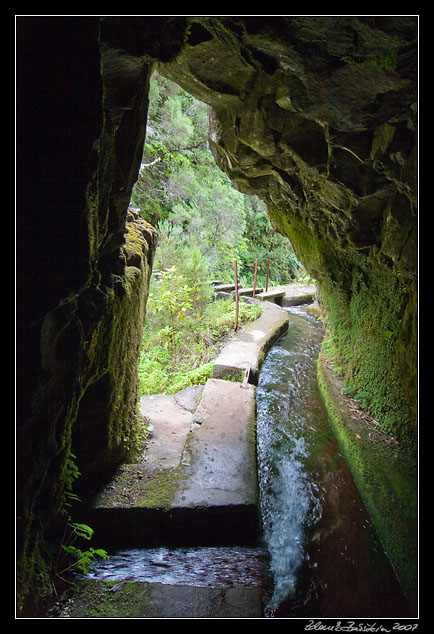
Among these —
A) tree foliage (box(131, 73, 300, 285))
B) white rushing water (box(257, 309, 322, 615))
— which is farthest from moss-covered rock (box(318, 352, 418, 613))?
tree foliage (box(131, 73, 300, 285))

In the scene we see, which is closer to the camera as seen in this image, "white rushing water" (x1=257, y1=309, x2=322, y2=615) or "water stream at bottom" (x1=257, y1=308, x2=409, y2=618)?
"water stream at bottom" (x1=257, y1=308, x2=409, y2=618)

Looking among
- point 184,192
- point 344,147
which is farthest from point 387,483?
point 184,192

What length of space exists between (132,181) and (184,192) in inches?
347

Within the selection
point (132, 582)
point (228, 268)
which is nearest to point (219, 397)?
point (132, 582)

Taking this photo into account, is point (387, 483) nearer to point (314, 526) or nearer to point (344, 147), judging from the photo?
point (314, 526)

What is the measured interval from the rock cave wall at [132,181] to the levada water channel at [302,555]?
3.45 ft

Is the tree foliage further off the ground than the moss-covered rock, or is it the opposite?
the tree foliage

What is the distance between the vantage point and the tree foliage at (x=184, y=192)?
934 cm

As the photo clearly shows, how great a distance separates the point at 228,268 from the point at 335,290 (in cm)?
898

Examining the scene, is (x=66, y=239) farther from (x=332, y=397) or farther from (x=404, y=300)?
(x=332, y=397)

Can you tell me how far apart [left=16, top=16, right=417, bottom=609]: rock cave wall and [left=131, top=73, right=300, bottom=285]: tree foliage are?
202 inches

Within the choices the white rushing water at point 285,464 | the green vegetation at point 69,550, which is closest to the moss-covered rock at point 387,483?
the white rushing water at point 285,464

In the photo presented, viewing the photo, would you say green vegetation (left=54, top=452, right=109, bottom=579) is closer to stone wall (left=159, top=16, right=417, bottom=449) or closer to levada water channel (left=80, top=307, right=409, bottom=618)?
levada water channel (left=80, top=307, right=409, bottom=618)

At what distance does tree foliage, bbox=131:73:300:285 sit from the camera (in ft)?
30.7
